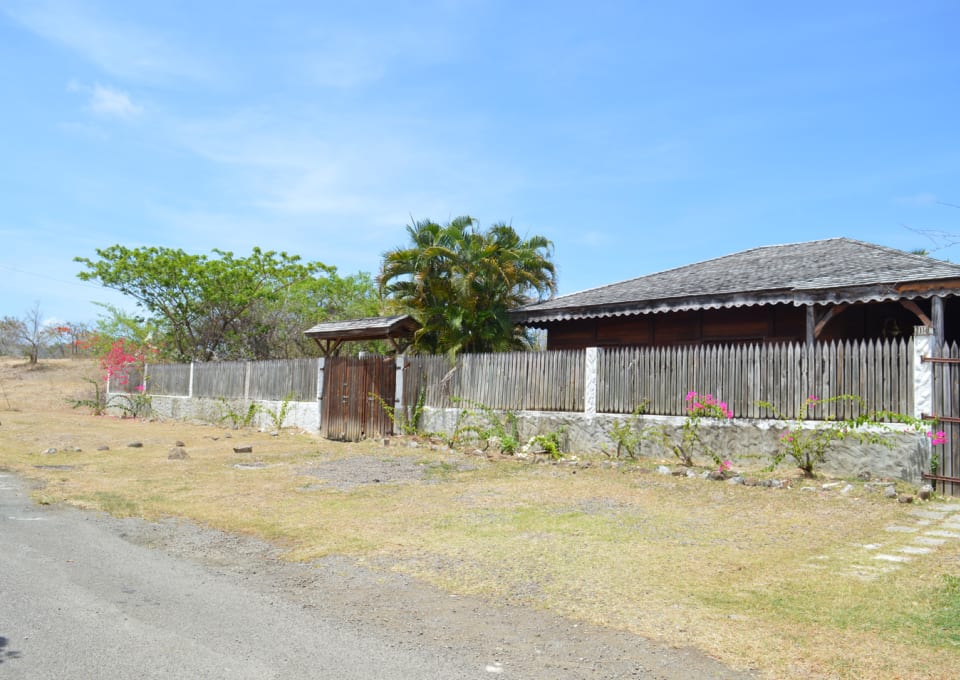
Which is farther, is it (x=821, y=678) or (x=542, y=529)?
(x=542, y=529)

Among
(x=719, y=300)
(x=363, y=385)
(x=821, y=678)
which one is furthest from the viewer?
(x=363, y=385)

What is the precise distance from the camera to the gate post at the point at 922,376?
32.4 ft

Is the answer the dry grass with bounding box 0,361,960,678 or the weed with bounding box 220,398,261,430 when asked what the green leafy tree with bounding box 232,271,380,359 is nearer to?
the weed with bounding box 220,398,261,430

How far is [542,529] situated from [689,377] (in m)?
5.60

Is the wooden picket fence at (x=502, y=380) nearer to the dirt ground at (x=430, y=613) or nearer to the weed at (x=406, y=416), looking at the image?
the weed at (x=406, y=416)

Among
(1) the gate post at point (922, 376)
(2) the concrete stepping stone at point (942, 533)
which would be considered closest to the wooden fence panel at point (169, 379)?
(1) the gate post at point (922, 376)

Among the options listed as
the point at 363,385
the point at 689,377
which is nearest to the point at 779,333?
the point at 689,377

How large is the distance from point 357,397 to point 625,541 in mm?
11624

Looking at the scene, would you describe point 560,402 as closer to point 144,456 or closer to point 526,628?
point 144,456

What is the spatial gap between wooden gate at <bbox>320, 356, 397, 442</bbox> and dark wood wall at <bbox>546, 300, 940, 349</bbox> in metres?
5.65

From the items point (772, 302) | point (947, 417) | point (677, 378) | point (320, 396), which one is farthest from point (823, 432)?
point (320, 396)

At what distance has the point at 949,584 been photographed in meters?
5.64

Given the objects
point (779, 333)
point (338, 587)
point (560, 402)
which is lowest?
point (338, 587)

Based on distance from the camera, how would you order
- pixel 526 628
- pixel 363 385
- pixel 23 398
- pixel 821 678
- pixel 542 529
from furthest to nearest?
pixel 23 398 < pixel 363 385 < pixel 542 529 < pixel 526 628 < pixel 821 678
